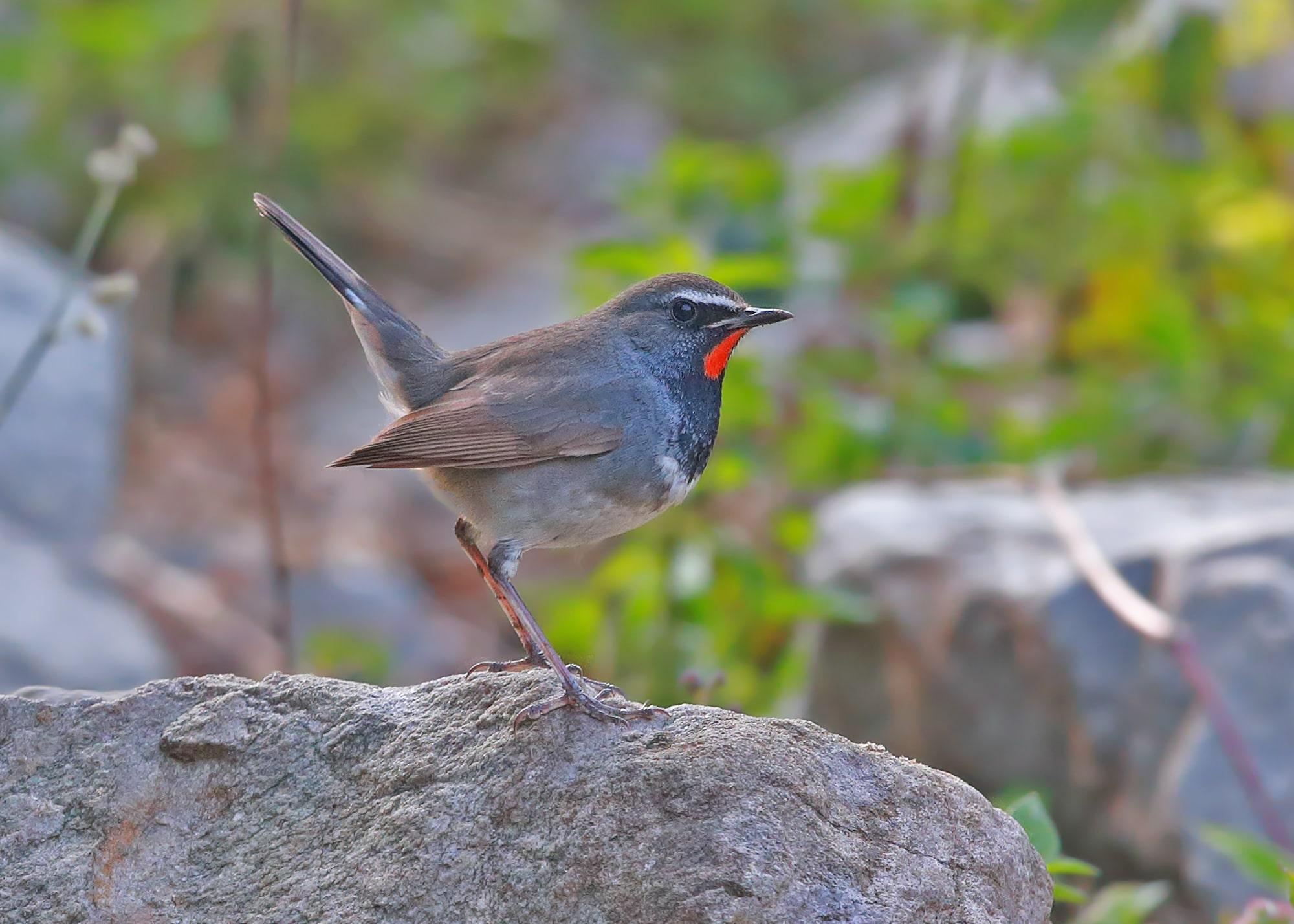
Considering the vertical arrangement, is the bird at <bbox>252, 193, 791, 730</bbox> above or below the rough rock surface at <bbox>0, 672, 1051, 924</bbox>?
above

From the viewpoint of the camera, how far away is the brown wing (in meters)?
4.29

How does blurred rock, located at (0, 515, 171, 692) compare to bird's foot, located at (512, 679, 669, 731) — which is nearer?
bird's foot, located at (512, 679, 669, 731)

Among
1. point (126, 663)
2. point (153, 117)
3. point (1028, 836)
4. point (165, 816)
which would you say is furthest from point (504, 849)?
point (153, 117)

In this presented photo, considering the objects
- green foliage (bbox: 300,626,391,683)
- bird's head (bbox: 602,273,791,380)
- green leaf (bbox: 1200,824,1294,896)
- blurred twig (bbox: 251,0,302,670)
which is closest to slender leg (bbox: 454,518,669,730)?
bird's head (bbox: 602,273,791,380)

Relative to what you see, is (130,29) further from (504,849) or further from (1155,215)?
(504,849)

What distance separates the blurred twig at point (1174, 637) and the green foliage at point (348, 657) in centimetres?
297

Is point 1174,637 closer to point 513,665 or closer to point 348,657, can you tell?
point 513,665

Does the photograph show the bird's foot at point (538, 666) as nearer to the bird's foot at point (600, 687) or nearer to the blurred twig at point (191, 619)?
the bird's foot at point (600, 687)

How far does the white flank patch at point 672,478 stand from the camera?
14.5 ft

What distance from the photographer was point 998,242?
8.61 metres

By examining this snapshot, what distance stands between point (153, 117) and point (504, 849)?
23.1ft

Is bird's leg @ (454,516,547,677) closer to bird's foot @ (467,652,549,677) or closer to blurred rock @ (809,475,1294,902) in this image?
bird's foot @ (467,652,549,677)

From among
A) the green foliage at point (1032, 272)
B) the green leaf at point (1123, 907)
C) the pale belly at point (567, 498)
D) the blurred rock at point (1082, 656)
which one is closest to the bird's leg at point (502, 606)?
the pale belly at point (567, 498)

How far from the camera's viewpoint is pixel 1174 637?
5441 mm
